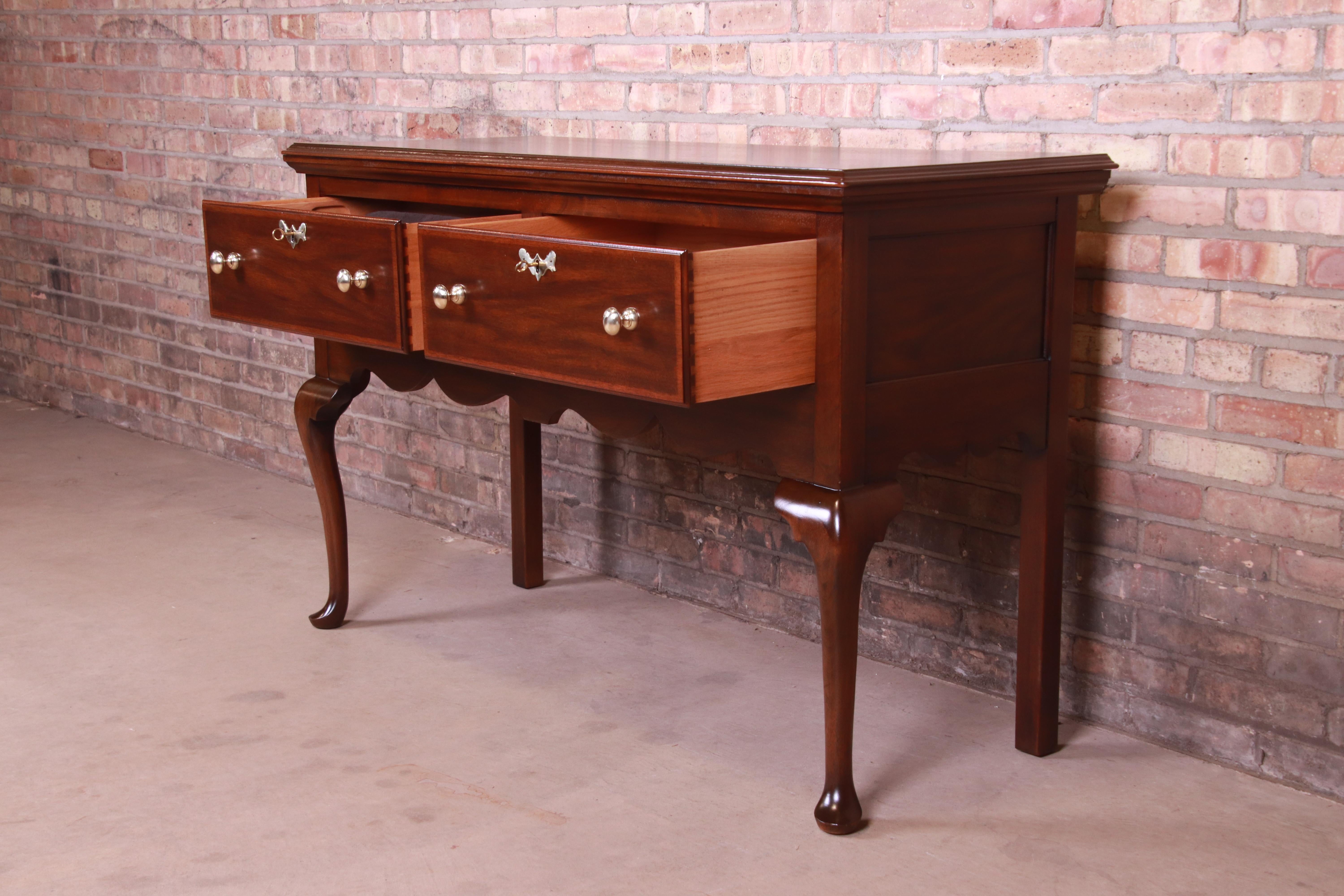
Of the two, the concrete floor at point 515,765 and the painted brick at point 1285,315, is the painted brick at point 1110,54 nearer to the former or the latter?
the painted brick at point 1285,315

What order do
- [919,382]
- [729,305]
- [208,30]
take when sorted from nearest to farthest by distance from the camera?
[729,305]
[919,382]
[208,30]

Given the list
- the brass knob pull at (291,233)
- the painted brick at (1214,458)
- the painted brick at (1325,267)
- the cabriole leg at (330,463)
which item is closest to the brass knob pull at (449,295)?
the brass knob pull at (291,233)

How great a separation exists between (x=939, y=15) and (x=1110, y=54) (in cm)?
33

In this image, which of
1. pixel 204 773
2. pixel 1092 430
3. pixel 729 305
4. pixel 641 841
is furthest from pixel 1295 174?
pixel 204 773

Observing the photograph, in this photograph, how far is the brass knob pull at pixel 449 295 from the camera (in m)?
2.03

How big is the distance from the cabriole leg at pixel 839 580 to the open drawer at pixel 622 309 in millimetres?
168

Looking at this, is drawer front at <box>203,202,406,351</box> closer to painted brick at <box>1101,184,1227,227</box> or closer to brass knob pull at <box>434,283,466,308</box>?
brass knob pull at <box>434,283,466,308</box>

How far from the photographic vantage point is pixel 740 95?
2.72 m

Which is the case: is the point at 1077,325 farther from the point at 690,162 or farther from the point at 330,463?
the point at 330,463

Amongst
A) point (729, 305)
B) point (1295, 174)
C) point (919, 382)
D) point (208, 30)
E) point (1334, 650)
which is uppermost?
point (208, 30)

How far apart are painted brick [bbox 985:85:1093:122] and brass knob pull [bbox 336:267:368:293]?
104 cm

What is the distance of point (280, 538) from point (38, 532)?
61 centimetres

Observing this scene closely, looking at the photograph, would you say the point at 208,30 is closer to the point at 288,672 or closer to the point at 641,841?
the point at 288,672

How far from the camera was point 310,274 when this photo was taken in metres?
2.36
